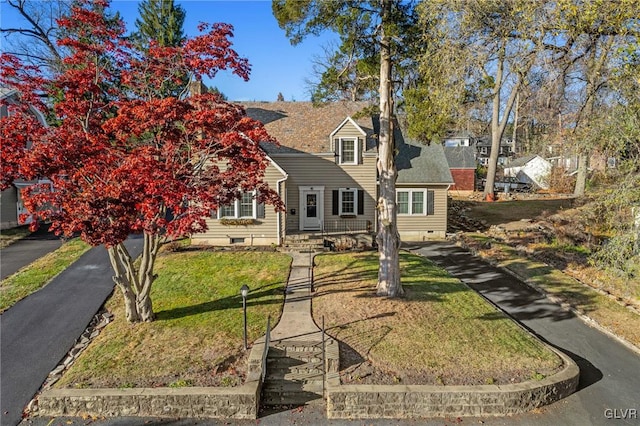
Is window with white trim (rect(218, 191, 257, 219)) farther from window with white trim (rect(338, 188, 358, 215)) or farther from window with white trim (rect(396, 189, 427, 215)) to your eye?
window with white trim (rect(396, 189, 427, 215))

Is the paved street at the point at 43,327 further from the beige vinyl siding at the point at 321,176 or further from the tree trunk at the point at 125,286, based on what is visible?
the beige vinyl siding at the point at 321,176

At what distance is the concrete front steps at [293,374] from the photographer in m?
8.15

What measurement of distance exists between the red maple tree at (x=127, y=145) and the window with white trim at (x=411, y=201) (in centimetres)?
1138

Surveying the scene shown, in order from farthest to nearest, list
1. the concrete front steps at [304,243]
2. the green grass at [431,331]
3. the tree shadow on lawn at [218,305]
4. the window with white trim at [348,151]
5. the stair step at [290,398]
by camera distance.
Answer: the window with white trim at [348,151], the concrete front steps at [304,243], the tree shadow on lawn at [218,305], the green grass at [431,331], the stair step at [290,398]

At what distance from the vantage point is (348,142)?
804 inches

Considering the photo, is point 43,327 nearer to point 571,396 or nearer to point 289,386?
point 289,386

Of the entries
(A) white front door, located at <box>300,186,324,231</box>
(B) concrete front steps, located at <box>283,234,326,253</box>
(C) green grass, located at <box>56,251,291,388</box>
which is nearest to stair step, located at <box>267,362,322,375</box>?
(C) green grass, located at <box>56,251,291,388</box>

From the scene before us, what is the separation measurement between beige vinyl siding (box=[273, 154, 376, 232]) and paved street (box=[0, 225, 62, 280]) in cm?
1176

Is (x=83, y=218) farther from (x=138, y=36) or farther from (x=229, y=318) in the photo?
(x=138, y=36)

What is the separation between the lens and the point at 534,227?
22.7m

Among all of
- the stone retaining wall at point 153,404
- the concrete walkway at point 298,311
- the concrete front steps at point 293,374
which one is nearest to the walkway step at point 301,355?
the concrete front steps at point 293,374

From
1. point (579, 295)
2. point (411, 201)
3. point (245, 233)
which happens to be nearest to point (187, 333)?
point (245, 233)

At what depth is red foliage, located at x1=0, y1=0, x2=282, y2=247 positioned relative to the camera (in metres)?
8.49

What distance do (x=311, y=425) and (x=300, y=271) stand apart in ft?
26.4
